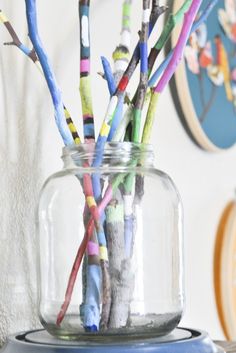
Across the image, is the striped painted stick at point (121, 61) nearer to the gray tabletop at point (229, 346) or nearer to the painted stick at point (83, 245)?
the painted stick at point (83, 245)

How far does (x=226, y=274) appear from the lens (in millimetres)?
1323

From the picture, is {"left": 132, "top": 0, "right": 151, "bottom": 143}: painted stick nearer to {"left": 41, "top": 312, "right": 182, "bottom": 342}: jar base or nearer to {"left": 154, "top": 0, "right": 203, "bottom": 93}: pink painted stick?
{"left": 154, "top": 0, "right": 203, "bottom": 93}: pink painted stick

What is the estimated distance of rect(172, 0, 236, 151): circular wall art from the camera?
1249mm

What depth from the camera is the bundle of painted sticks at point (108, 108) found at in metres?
0.76

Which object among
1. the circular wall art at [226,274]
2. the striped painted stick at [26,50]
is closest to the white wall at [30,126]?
the striped painted stick at [26,50]

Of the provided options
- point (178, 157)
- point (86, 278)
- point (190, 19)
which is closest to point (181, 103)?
point (178, 157)

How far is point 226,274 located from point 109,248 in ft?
1.95

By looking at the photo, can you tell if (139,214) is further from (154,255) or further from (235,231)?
(235,231)

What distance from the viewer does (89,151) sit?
782 millimetres

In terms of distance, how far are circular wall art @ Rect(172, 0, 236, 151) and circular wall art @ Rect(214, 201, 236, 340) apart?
143 millimetres

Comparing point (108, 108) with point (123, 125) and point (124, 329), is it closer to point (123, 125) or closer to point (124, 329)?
point (123, 125)

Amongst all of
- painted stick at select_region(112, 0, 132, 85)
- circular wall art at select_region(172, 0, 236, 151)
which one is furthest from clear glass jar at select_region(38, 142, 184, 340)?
circular wall art at select_region(172, 0, 236, 151)

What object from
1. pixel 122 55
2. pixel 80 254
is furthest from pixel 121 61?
pixel 80 254

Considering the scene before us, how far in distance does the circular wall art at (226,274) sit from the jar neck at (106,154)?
0.57 m
